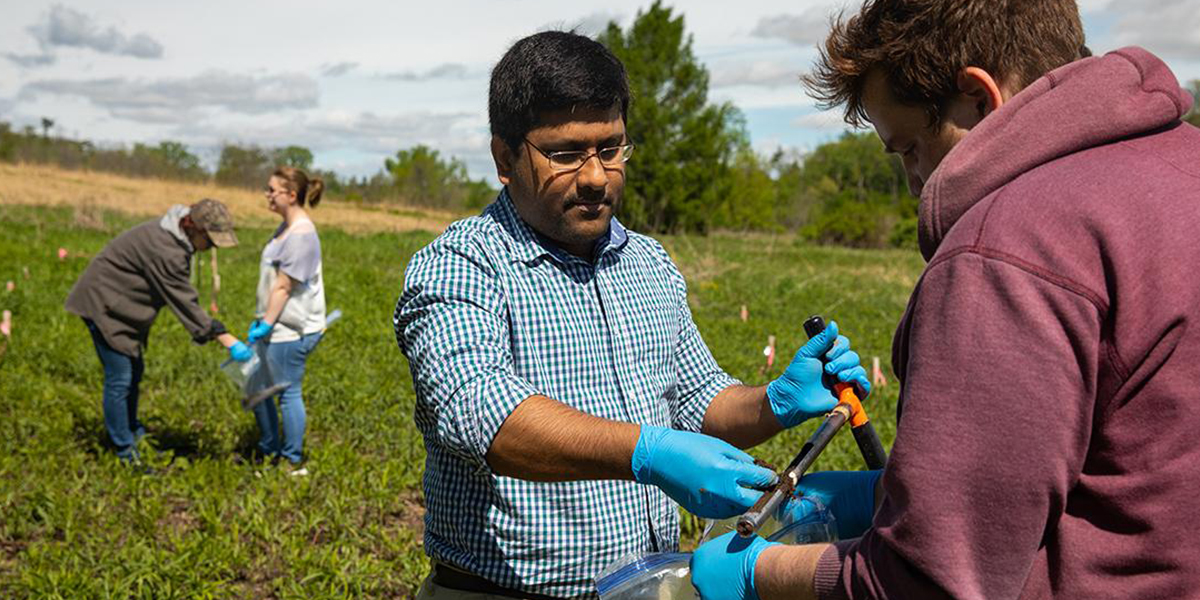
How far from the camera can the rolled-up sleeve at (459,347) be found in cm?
182

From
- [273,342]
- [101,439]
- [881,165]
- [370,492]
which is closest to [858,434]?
[370,492]

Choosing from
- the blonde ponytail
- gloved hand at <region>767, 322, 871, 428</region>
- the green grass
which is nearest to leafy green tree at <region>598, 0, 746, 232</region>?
the green grass

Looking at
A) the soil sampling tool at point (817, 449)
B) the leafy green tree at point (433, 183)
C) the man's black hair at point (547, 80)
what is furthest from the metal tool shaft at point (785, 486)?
the leafy green tree at point (433, 183)

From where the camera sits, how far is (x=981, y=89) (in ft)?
4.53

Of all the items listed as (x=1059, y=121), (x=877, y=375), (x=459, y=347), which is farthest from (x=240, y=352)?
(x=1059, y=121)

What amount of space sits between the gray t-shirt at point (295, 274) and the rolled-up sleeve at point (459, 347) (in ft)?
12.0

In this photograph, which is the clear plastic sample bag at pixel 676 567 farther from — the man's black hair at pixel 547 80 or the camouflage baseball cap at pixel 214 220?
the camouflage baseball cap at pixel 214 220

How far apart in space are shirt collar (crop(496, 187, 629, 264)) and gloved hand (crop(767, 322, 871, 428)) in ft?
1.61

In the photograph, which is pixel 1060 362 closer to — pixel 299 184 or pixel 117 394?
pixel 299 184

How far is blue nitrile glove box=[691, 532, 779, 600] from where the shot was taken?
58.1 inches

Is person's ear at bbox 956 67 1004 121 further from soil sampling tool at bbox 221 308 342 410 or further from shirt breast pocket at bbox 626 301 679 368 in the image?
soil sampling tool at bbox 221 308 342 410

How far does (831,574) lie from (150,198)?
36.2 m

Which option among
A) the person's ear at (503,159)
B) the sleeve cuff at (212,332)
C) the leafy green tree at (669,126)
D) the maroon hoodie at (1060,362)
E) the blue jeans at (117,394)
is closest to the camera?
the maroon hoodie at (1060,362)

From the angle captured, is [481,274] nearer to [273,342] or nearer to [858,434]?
[858,434]
